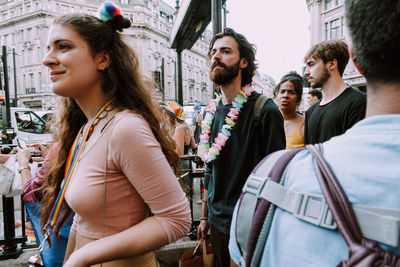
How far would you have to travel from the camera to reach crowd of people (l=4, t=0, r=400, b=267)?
612 mm

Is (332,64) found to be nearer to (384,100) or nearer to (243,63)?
(243,63)

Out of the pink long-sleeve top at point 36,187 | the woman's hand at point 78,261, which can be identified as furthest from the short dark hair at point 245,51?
the woman's hand at point 78,261

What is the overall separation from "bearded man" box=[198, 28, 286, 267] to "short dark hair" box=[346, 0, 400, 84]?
52.7 inches

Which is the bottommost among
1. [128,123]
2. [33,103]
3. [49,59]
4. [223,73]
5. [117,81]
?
[128,123]

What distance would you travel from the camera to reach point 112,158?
116 cm

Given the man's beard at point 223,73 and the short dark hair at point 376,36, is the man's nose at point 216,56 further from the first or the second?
the short dark hair at point 376,36

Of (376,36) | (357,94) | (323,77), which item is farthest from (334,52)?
(376,36)

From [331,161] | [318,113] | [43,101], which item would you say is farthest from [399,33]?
[43,101]

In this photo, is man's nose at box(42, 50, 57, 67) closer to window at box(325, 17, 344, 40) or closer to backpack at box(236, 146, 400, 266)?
backpack at box(236, 146, 400, 266)

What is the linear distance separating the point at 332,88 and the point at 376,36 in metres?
2.45

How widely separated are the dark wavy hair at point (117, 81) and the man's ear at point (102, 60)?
0.02m

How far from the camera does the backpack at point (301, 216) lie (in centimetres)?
53

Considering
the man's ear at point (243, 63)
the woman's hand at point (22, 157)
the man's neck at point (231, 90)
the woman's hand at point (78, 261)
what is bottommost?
the woman's hand at point (78, 261)

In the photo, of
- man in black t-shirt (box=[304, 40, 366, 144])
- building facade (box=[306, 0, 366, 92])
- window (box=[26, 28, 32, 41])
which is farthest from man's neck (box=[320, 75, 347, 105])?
window (box=[26, 28, 32, 41])
